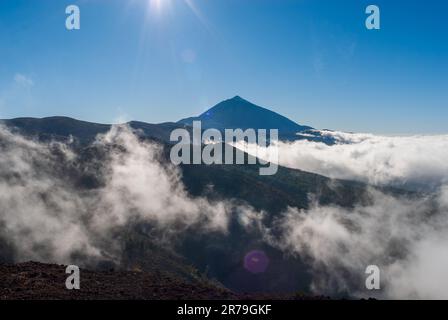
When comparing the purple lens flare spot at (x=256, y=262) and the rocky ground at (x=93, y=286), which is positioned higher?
the rocky ground at (x=93, y=286)

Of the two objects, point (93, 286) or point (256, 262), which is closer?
point (93, 286)

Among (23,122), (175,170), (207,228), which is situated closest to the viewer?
(207,228)

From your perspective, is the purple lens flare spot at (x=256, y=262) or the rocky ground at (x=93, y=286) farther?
the purple lens flare spot at (x=256, y=262)

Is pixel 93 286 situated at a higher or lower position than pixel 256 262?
higher

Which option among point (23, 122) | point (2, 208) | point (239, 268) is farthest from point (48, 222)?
point (23, 122)
